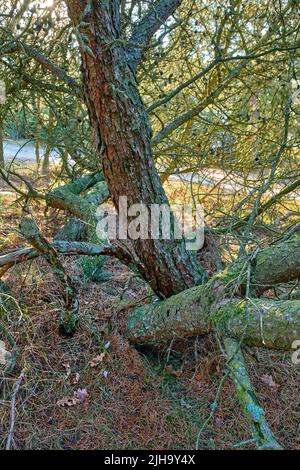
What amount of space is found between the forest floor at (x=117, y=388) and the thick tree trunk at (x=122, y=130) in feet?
1.71

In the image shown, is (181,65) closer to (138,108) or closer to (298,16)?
(298,16)

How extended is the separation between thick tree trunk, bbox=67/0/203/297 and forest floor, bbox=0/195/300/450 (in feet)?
1.71

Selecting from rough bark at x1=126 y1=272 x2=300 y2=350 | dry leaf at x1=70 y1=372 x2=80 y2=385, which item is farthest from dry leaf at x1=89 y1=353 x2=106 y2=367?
rough bark at x1=126 y1=272 x2=300 y2=350

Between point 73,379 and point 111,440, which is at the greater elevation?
point 73,379

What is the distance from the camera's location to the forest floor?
2295 mm

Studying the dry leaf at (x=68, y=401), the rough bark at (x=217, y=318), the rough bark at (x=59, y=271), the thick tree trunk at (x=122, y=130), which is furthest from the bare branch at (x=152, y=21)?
the dry leaf at (x=68, y=401)

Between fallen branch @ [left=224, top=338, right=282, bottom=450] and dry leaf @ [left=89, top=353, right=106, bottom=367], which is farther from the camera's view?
dry leaf @ [left=89, top=353, right=106, bottom=367]

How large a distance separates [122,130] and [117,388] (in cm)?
163

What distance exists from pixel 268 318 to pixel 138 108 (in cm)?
139

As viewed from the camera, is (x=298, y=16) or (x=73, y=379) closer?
(x=73, y=379)

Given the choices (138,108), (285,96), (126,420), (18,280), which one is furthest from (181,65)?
(126,420)

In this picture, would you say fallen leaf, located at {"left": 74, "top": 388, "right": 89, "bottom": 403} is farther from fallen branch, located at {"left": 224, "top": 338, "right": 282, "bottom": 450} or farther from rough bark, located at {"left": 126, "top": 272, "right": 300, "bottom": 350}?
fallen branch, located at {"left": 224, "top": 338, "right": 282, "bottom": 450}

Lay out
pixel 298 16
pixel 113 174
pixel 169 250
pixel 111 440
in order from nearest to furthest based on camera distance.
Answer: pixel 111 440 < pixel 113 174 < pixel 169 250 < pixel 298 16

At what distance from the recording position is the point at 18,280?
314cm
